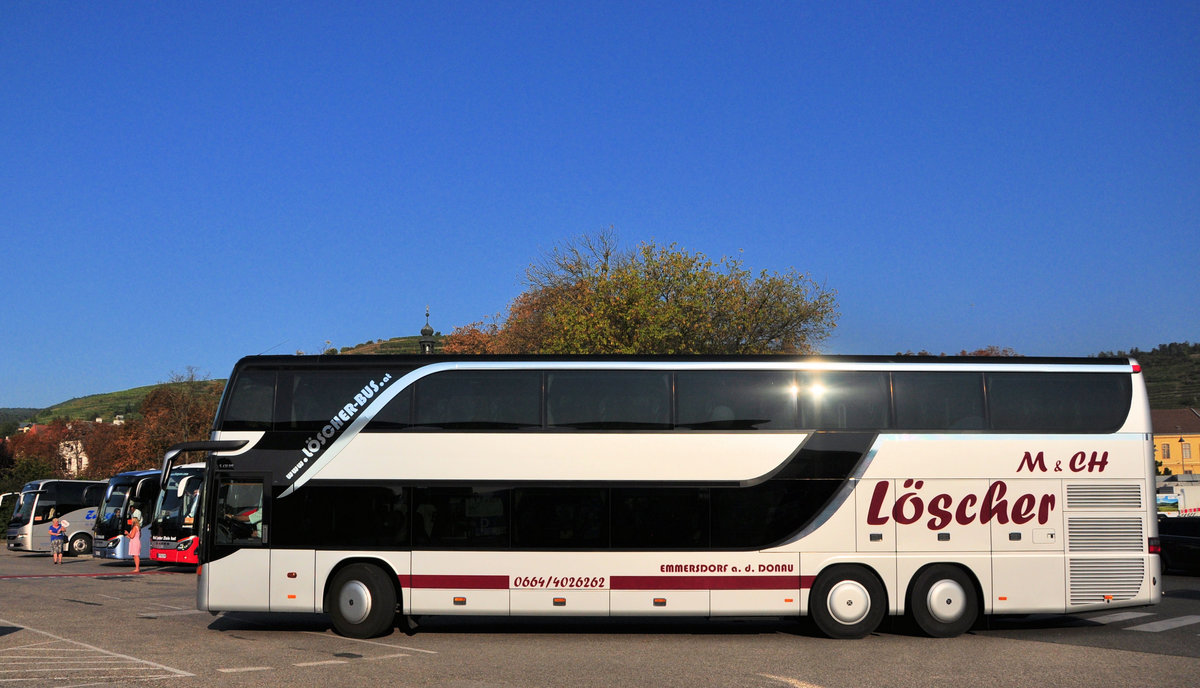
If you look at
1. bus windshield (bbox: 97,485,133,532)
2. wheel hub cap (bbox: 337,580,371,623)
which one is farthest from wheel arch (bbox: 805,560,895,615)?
bus windshield (bbox: 97,485,133,532)

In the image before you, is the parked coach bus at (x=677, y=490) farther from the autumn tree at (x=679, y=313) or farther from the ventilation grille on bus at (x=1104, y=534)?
the autumn tree at (x=679, y=313)

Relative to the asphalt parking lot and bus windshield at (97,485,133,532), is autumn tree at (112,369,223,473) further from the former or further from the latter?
the asphalt parking lot

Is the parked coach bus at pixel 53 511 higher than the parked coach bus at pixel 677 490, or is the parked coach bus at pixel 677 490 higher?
the parked coach bus at pixel 677 490

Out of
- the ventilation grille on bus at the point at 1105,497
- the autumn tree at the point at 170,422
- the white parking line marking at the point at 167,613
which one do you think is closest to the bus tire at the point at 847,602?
the ventilation grille on bus at the point at 1105,497

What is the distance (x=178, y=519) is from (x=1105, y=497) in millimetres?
25697

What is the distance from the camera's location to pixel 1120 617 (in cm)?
1594

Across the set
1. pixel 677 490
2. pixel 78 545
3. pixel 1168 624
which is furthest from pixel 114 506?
pixel 1168 624

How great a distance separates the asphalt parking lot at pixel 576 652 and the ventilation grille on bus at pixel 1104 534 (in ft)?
4.07

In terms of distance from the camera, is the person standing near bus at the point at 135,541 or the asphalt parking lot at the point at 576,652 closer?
the asphalt parking lot at the point at 576,652

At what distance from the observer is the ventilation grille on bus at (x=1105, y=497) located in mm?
13656

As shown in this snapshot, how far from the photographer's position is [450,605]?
1340 centimetres

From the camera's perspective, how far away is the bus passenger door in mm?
13625

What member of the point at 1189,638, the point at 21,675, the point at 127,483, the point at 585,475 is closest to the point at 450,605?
the point at 585,475

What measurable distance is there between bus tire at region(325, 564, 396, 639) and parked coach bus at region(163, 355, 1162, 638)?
0.03m
